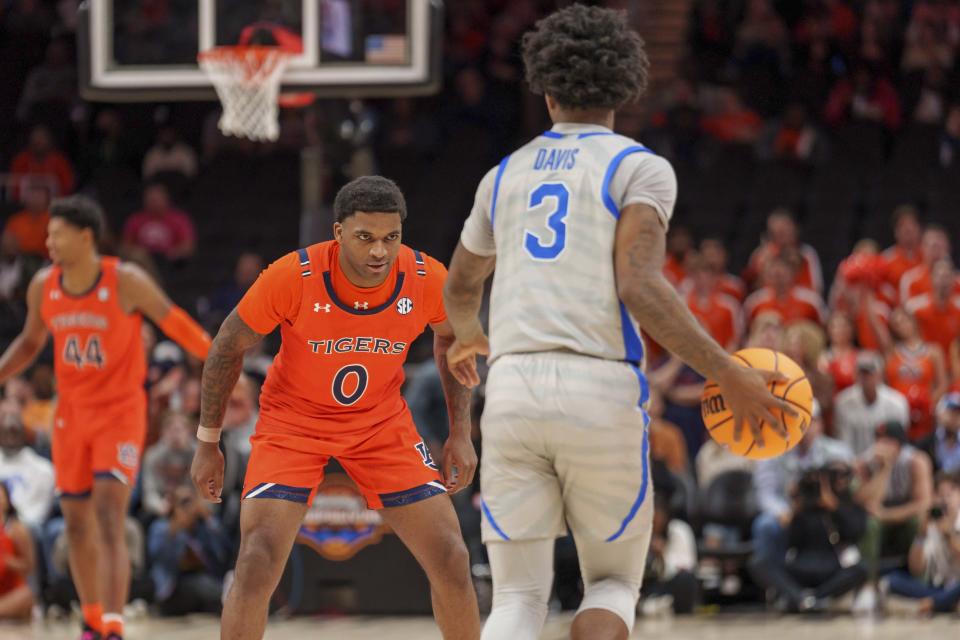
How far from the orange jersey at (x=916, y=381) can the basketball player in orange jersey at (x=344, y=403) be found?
261 inches

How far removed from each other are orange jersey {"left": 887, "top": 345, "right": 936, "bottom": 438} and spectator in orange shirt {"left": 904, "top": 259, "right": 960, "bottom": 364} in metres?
0.40

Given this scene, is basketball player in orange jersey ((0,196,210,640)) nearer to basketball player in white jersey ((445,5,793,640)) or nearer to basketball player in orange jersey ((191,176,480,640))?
basketball player in orange jersey ((191,176,480,640))

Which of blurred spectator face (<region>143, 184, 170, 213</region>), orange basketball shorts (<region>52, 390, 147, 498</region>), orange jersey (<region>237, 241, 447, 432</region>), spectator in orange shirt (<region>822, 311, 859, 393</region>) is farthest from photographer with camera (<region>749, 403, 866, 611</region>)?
blurred spectator face (<region>143, 184, 170, 213</region>)

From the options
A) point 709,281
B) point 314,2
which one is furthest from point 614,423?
point 709,281

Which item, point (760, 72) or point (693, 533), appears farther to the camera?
point (760, 72)

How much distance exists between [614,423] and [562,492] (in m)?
0.27

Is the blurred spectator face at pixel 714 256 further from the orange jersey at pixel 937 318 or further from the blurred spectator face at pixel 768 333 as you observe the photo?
the orange jersey at pixel 937 318

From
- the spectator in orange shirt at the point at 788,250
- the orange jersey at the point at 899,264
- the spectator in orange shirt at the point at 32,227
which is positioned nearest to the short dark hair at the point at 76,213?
the spectator in orange shirt at the point at 788,250

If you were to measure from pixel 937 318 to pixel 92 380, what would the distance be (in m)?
6.91

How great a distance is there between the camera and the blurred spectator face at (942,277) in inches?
472

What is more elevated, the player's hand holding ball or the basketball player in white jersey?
the basketball player in white jersey

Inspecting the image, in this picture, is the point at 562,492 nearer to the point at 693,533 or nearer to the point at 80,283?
the point at 80,283

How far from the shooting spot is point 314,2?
10422mm

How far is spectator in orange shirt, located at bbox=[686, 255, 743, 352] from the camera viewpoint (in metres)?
12.3
